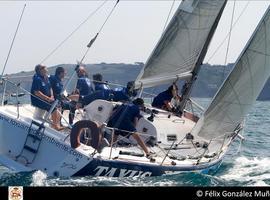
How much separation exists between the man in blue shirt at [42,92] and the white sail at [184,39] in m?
3.10

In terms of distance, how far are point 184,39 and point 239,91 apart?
2.16m

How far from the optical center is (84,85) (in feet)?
43.9

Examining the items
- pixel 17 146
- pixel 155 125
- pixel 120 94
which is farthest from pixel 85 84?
pixel 17 146

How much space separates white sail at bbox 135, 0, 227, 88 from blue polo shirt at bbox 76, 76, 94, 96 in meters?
1.54

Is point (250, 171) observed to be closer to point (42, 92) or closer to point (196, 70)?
point (196, 70)

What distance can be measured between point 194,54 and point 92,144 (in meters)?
5.22

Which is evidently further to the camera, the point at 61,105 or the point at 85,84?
the point at 85,84

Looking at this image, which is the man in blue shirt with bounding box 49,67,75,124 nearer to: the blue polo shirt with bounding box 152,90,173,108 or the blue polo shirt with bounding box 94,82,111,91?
the blue polo shirt with bounding box 94,82,111,91

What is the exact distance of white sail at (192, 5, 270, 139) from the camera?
43.2 ft

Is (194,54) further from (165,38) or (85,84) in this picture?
(85,84)

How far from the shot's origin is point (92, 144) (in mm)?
10500

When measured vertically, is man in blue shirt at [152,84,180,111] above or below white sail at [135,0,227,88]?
below
